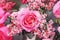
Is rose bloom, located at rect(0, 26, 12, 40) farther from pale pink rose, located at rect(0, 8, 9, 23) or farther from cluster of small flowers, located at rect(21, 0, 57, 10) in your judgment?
cluster of small flowers, located at rect(21, 0, 57, 10)

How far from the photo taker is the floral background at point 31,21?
79 cm

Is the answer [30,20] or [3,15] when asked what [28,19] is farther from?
[3,15]

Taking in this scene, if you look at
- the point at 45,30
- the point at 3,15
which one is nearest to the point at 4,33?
the point at 3,15

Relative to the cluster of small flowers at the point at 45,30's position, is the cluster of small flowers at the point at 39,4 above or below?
above

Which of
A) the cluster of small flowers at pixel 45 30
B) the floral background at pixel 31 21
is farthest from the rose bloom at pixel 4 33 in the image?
the cluster of small flowers at pixel 45 30

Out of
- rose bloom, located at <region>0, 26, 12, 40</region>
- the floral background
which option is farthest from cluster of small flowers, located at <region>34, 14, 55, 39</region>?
rose bloom, located at <region>0, 26, 12, 40</region>

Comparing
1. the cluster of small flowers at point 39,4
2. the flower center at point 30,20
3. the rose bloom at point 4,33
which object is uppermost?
the cluster of small flowers at point 39,4

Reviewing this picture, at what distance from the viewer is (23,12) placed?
0.80 metres

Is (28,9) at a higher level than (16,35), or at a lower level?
higher

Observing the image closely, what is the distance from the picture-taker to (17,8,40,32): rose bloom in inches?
30.9

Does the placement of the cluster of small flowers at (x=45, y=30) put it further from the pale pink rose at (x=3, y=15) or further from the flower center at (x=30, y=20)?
the pale pink rose at (x=3, y=15)

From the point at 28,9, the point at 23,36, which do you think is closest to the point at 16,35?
the point at 23,36

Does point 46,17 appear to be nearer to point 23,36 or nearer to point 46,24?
point 46,24

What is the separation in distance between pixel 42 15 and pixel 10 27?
0.16 m
